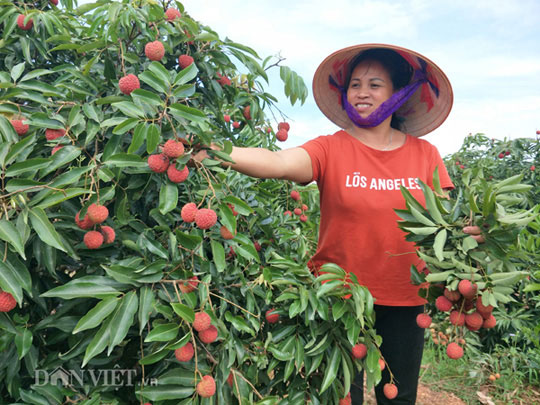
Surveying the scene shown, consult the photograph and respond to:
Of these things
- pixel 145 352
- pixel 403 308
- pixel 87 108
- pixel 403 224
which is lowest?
pixel 403 308

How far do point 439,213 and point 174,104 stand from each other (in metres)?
0.74

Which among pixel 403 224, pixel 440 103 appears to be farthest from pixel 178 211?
pixel 440 103

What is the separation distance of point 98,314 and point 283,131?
112cm

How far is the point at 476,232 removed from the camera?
1088 millimetres

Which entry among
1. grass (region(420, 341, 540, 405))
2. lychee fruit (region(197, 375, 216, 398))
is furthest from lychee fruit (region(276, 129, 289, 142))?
grass (region(420, 341, 540, 405))

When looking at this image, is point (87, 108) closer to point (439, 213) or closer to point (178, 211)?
point (178, 211)

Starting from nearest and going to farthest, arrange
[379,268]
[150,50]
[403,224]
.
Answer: [150,50] → [403,224] → [379,268]

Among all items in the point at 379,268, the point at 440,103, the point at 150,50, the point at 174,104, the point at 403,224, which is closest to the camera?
the point at 174,104

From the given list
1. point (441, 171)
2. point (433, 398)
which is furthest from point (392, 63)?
point (433, 398)

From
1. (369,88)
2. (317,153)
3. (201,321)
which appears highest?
(369,88)

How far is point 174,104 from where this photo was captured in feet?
3.04

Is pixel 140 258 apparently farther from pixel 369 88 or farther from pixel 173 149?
pixel 369 88

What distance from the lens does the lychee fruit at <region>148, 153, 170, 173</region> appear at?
35.9 inches

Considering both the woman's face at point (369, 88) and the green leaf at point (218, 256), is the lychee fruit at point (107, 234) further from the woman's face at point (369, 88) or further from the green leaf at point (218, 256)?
the woman's face at point (369, 88)
